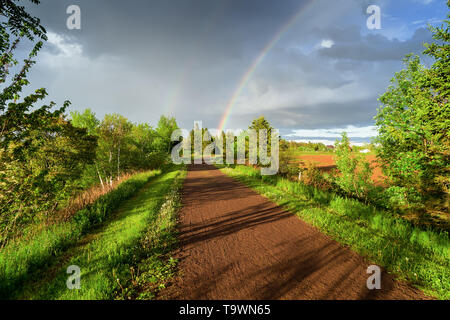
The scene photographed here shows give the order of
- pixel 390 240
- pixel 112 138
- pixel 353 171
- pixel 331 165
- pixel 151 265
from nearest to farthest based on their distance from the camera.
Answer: pixel 151 265 → pixel 390 240 → pixel 353 171 → pixel 112 138 → pixel 331 165

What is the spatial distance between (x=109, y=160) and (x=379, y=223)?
70.4 feet

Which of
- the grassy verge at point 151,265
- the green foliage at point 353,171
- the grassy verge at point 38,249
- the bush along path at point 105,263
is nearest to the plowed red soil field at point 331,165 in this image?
the green foliage at point 353,171

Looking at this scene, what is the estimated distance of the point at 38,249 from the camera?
4.28 m

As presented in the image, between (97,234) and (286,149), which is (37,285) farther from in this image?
(286,149)

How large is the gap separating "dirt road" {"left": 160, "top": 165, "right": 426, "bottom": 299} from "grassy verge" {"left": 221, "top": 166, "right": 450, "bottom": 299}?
35 cm

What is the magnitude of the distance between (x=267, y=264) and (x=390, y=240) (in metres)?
3.89

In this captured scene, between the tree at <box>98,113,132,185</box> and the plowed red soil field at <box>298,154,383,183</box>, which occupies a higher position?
the tree at <box>98,113,132,185</box>

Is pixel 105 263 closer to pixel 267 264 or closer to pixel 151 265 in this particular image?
pixel 151 265

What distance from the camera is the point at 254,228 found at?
5711 mm

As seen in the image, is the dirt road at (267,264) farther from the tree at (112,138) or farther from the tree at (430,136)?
the tree at (112,138)

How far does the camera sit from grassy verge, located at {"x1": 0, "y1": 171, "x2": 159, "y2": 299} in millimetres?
3386

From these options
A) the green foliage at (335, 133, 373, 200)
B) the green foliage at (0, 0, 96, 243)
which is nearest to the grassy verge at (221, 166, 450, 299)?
the green foliage at (335, 133, 373, 200)

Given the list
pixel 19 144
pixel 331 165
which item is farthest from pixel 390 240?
pixel 331 165

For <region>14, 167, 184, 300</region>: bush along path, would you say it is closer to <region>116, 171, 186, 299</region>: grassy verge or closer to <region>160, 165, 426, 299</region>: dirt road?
<region>116, 171, 186, 299</region>: grassy verge
